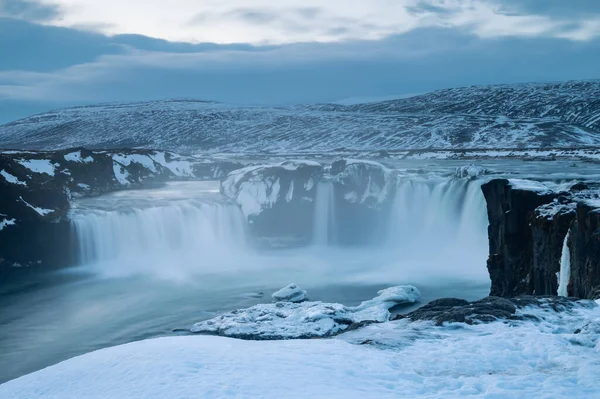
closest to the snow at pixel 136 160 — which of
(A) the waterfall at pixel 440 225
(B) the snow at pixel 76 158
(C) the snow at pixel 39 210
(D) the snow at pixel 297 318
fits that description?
(B) the snow at pixel 76 158

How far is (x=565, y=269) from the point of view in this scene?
1758 centimetres

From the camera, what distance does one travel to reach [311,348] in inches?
431

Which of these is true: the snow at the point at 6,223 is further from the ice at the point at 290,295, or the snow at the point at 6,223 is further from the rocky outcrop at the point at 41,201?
the ice at the point at 290,295

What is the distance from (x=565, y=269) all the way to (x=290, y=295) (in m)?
12.9

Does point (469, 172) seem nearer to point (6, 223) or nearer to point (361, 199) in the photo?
point (361, 199)

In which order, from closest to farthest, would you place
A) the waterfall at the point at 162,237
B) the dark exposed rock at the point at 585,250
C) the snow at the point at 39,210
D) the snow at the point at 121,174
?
the dark exposed rock at the point at 585,250, the waterfall at the point at 162,237, the snow at the point at 39,210, the snow at the point at 121,174

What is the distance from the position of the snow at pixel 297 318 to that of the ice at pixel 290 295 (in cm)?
127

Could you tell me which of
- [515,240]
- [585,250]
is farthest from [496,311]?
[515,240]

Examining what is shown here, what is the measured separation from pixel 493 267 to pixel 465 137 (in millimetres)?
98675

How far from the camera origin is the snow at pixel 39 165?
44.6 meters

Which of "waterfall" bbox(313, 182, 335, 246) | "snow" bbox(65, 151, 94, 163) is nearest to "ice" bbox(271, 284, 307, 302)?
"waterfall" bbox(313, 182, 335, 246)

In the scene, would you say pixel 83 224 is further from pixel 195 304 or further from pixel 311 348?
pixel 311 348

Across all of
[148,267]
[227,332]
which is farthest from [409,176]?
[227,332]

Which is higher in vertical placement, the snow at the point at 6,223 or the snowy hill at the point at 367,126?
the snowy hill at the point at 367,126
